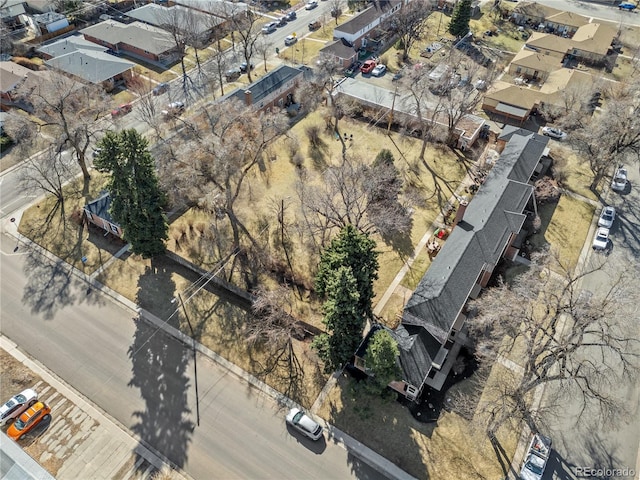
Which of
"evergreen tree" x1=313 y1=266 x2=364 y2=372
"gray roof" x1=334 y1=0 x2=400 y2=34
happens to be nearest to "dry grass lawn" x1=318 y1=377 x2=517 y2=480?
"evergreen tree" x1=313 y1=266 x2=364 y2=372

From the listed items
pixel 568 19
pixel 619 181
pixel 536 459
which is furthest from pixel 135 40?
pixel 536 459

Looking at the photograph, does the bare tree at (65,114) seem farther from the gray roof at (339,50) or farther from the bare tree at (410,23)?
the bare tree at (410,23)

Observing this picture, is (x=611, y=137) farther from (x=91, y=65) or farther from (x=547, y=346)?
(x=91, y=65)

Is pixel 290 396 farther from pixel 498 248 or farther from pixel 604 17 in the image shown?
pixel 604 17

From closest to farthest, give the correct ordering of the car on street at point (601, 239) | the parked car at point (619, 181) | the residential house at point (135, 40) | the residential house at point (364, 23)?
the car on street at point (601, 239) → the parked car at point (619, 181) → the residential house at point (135, 40) → the residential house at point (364, 23)

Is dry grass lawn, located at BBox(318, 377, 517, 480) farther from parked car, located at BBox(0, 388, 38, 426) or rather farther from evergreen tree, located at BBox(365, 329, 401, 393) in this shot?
parked car, located at BBox(0, 388, 38, 426)

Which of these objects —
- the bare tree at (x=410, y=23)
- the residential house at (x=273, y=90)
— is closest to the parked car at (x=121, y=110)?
the residential house at (x=273, y=90)

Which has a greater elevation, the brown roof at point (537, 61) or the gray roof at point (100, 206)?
the brown roof at point (537, 61)

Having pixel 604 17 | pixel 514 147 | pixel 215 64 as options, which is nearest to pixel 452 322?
pixel 514 147
